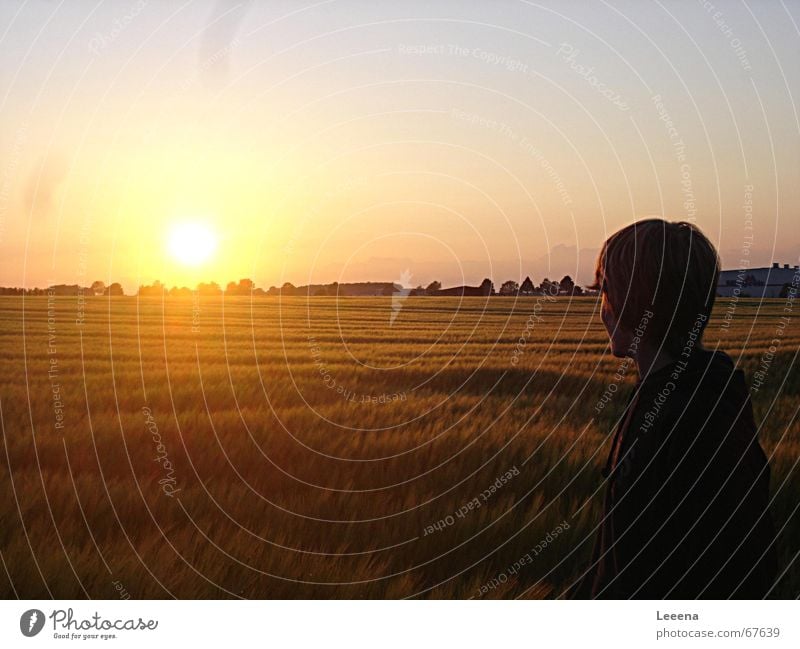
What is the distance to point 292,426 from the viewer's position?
3053 mm

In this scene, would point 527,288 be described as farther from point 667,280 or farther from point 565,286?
point 667,280

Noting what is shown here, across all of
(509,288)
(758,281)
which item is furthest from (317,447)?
(758,281)

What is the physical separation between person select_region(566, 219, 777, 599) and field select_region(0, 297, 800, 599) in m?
0.72

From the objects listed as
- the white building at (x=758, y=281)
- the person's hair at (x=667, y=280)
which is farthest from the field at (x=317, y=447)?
the person's hair at (x=667, y=280)

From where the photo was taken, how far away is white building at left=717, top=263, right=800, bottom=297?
9.89ft

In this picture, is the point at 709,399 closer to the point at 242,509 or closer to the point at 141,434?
the point at 242,509

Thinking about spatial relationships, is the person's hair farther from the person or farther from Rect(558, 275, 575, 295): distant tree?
Rect(558, 275, 575, 295): distant tree

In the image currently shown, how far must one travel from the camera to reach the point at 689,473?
184cm

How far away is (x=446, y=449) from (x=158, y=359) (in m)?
1.60

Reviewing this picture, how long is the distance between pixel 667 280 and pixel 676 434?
445 mm

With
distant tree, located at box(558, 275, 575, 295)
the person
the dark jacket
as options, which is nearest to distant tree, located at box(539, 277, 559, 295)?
distant tree, located at box(558, 275, 575, 295)

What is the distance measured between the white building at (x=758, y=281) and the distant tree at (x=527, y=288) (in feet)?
2.55

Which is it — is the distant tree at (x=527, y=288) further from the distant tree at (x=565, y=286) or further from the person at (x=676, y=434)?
the person at (x=676, y=434)
